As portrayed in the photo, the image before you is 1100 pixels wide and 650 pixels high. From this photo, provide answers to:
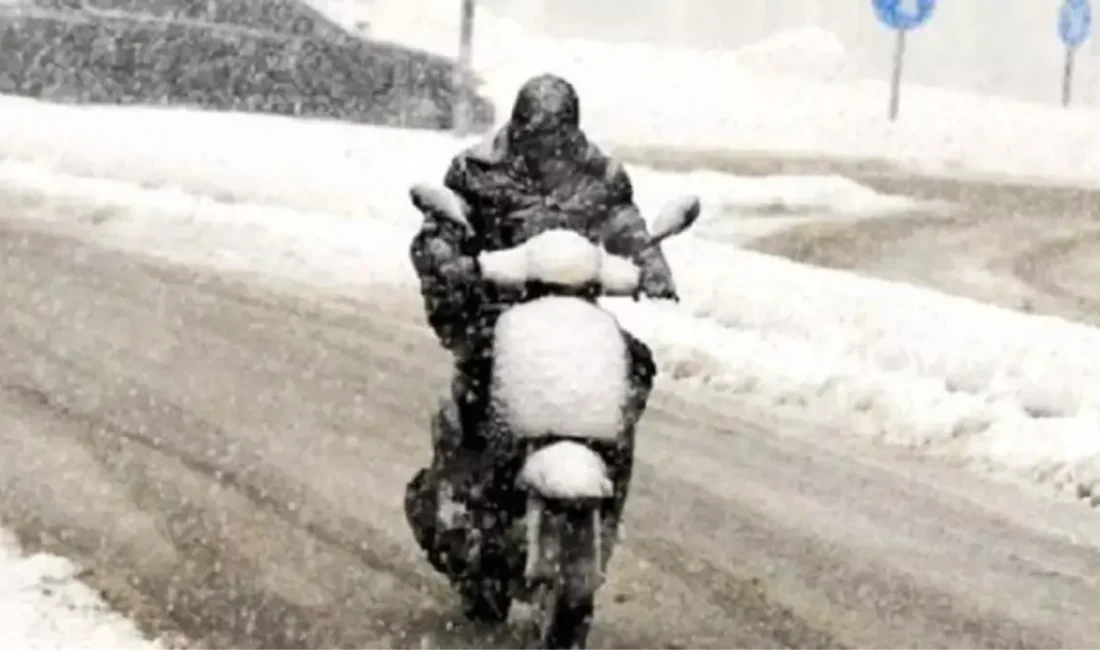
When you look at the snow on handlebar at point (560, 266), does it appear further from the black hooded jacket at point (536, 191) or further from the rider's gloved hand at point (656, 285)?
the black hooded jacket at point (536, 191)

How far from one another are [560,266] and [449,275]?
0.34m

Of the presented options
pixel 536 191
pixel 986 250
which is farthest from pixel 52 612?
pixel 986 250

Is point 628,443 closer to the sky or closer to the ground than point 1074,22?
closer to the ground

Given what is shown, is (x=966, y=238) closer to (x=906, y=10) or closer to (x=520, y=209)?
(x=906, y=10)

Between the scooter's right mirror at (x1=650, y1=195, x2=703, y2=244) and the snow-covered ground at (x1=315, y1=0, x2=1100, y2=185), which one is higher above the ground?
the scooter's right mirror at (x1=650, y1=195, x2=703, y2=244)

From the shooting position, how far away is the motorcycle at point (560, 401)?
5.59 m

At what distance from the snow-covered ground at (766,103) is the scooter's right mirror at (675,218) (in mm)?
26314

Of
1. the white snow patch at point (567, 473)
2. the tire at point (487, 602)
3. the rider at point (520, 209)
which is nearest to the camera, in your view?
the white snow patch at point (567, 473)

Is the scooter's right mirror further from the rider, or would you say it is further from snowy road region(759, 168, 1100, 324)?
snowy road region(759, 168, 1100, 324)

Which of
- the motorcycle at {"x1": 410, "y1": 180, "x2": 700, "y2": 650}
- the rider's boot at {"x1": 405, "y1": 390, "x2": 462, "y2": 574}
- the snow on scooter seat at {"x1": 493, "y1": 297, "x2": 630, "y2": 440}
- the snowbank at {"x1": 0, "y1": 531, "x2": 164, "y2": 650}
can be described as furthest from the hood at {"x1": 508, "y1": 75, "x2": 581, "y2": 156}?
the snowbank at {"x1": 0, "y1": 531, "x2": 164, "y2": 650}

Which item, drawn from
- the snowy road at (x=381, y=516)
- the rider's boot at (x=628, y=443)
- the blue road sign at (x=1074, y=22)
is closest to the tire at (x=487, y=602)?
the snowy road at (x=381, y=516)

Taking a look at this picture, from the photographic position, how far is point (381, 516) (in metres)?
8.09

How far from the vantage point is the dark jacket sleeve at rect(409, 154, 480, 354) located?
5.79 metres

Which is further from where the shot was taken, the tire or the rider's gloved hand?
the tire
